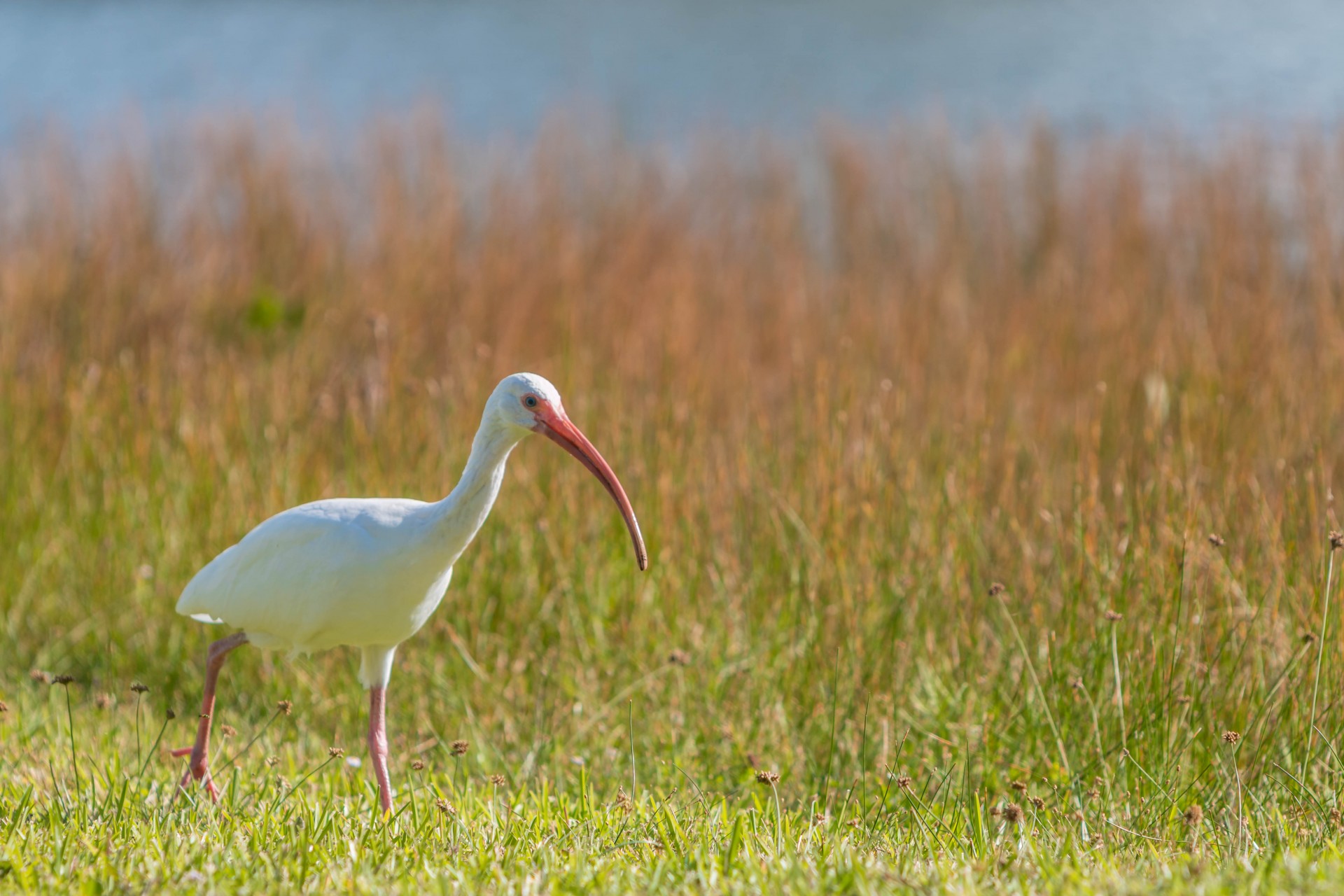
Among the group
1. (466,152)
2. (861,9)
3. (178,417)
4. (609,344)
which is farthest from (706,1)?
(178,417)

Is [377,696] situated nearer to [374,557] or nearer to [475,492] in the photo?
[374,557]

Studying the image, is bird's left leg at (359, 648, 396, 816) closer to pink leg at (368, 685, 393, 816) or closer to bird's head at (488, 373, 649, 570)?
pink leg at (368, 685, 393, 816)

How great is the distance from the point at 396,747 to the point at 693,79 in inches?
509

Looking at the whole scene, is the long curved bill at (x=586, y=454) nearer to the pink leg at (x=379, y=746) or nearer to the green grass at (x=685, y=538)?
the green grass at (x=685, y=538)

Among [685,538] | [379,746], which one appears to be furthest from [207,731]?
[685,538]

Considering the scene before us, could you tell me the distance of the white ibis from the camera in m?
3.09

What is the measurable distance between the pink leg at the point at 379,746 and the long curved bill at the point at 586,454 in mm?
858

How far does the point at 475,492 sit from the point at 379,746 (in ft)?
2.61

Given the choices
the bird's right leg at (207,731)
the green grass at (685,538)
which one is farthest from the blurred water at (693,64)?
the bird's right leg at (207,731)

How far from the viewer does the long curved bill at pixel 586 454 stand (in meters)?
3.04

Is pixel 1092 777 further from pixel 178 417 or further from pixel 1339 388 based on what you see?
pixel 178 417

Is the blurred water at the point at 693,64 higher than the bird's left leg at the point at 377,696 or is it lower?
higher

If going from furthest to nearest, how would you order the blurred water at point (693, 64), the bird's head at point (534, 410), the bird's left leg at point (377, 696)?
the blurred water at point (693, 64)
the bird's left leg at point (377, 696)
the bird's head at point (534, 410)

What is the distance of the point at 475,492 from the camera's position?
10.2 feet
